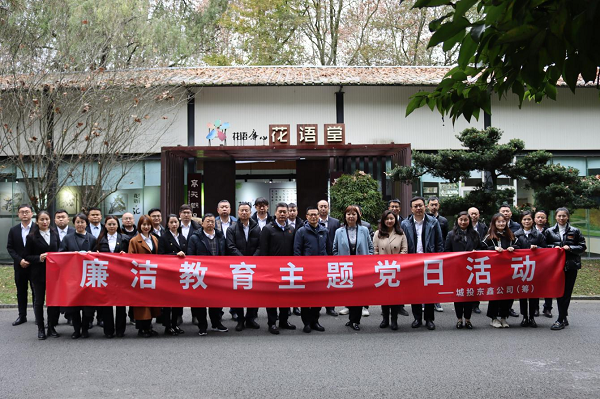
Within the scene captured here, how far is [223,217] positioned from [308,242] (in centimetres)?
142

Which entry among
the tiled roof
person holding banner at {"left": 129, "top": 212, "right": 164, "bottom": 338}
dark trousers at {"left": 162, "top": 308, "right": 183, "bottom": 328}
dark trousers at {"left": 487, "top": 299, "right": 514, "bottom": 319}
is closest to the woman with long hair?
person holding banner at {"left": 129, "top": 212, "right": 164, "bottom": 338}

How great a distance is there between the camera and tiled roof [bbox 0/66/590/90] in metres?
15.3

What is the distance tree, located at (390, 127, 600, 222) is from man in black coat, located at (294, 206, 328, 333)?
5.52m

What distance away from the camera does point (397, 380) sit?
5.45m

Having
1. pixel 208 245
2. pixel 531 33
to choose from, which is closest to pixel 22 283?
pixel 208 245

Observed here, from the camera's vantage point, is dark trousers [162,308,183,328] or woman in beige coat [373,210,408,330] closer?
dark trousers [162,308,183,328]

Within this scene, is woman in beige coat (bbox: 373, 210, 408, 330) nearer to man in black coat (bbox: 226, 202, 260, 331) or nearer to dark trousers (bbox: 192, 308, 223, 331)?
man in black coat (bbox: 226, 202, 260, 331)

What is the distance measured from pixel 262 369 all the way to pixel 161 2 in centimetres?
2102

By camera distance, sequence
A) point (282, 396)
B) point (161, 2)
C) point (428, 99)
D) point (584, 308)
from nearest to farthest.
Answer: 1. point (428, 99)
2. point (282, 396)
3. point (584, 308)
4. point (161, 2)

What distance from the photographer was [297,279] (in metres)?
7.87

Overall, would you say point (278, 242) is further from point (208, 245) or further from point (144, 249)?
point (144, 249)

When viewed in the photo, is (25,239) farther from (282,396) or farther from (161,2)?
(161,2)

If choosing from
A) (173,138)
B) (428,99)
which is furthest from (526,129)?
(428,99)

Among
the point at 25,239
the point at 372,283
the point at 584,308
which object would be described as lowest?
the point at 584,308
